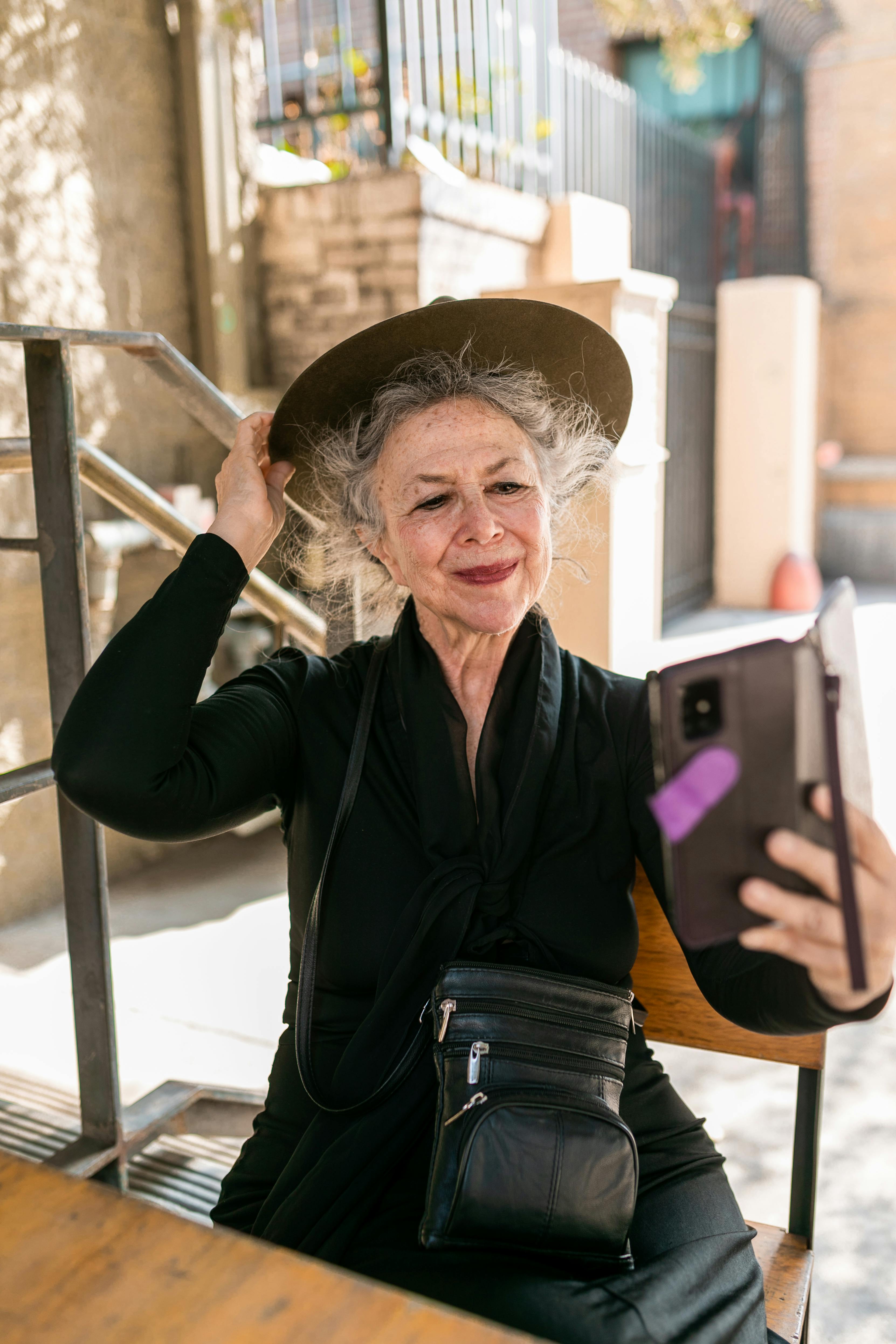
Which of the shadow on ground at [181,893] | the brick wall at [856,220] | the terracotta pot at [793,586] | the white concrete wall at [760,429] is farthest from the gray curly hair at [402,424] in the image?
the brick wall at [856,220]

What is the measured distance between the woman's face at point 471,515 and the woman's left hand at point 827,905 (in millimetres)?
718

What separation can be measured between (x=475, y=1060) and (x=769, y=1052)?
0.48 metres

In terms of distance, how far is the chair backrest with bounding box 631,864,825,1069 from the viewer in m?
1.58

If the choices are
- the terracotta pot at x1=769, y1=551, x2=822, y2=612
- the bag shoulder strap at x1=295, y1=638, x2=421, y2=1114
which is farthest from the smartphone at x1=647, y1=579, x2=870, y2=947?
the terracotta pot at x1=769, y1=551, x2=822, y2=612

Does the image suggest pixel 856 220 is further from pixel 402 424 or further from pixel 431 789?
pixel 431 789

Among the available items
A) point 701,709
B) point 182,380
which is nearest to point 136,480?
point 182,380

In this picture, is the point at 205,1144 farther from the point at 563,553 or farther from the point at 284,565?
the point at 563,553

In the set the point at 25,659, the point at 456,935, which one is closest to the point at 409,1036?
the point at 456,935

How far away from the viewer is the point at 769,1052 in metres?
1.52

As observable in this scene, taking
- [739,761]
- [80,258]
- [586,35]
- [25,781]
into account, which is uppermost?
[586,35]

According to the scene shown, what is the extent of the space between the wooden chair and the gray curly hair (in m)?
0.63

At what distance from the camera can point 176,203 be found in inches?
185

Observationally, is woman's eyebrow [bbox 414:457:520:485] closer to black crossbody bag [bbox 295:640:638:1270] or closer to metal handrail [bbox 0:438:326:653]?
metal handrail [bbox 0:438:326:653]

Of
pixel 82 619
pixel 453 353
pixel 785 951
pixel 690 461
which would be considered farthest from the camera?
pixel 690 461
